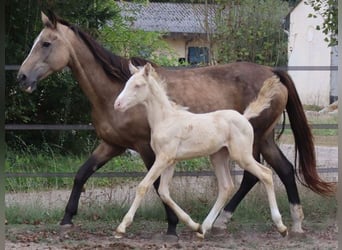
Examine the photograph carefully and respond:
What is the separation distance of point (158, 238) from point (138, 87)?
1.41 metres

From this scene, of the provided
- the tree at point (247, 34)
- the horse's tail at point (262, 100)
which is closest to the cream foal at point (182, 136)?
the horse's tail at point (262, 100)

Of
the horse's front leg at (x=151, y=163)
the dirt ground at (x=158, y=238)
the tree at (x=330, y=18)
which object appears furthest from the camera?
the tree at (x=330, y=18)

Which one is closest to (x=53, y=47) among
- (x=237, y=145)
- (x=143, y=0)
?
(x=237, y=145)

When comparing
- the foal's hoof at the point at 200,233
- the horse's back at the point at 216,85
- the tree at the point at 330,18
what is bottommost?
the foal's hoof at the point at 200,233

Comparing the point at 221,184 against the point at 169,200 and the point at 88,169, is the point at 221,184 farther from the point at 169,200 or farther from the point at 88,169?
the point at 88,169

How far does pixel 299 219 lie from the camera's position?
5949mm

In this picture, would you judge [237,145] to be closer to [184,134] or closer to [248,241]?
[184,134]

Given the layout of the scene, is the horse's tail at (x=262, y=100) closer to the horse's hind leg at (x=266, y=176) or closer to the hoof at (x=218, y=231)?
the horse's hind leg at (x=266, y=176)

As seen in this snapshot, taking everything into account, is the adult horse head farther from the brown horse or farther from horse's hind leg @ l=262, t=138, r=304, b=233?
horse's hind leg @ l=262, t=138, r=304, b=233

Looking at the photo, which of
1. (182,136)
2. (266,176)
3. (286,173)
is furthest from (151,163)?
(286,173)

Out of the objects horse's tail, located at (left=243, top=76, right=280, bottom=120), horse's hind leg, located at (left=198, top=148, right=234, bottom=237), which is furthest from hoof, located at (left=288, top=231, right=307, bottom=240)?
horse's tail, located at (left=243, top=76, right=280, bottom=120)

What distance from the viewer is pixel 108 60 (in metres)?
5.86

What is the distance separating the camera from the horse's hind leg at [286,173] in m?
5.99

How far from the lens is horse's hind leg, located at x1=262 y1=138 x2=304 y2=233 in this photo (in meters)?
5.99
